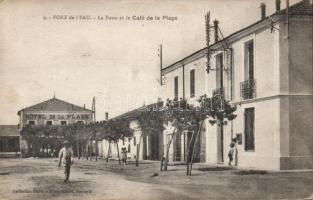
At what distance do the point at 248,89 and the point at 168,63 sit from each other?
3514 millimetres

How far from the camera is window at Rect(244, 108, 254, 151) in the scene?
64.2 feet

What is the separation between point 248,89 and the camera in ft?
64.3

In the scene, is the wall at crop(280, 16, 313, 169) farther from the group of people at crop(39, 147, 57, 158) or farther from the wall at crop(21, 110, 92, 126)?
the group of people at crop(39, 147, 57, 158)

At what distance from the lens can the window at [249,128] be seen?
19562 mm

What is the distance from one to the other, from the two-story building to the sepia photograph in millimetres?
37

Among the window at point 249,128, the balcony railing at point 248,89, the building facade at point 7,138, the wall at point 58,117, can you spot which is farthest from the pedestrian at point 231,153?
the wall at point 58,117

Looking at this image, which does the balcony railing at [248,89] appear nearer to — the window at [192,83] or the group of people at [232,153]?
the group of people at [232,153]

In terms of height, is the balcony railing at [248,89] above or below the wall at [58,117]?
above

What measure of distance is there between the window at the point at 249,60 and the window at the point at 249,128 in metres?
1.24

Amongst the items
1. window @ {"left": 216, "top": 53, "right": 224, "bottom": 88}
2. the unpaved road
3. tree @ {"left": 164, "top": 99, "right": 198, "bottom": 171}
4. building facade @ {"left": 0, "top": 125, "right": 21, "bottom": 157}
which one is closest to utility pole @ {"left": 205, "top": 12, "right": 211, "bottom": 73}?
window @ {"left": 216, "top": 53, "right": 224, "bottom": 88}

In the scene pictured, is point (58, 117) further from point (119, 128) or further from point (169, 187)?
point (169, 187)

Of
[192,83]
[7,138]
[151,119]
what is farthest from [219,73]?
[7,138]

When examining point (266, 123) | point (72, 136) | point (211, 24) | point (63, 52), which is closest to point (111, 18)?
point (63, 52)

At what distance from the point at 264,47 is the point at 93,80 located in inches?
239
